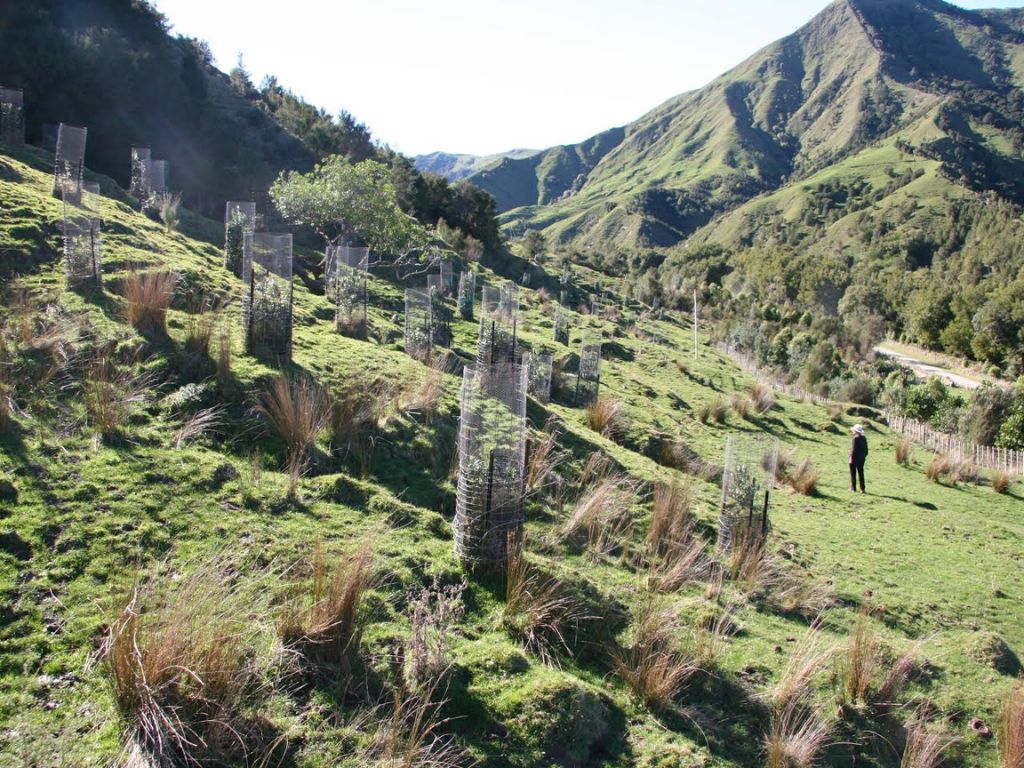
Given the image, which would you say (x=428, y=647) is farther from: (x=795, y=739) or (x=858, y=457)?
(x=858, y=457)

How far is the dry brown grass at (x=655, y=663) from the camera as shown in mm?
4414

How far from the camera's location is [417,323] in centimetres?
1262

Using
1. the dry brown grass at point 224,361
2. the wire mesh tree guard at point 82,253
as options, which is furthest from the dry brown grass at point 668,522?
the wire mesh tree guard at point 82,253

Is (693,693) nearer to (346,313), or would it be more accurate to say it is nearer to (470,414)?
(470,414)

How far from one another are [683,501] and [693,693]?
3.01 meters

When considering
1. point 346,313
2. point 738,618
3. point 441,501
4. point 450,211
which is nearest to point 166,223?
point 346,313

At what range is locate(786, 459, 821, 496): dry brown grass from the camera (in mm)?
11461

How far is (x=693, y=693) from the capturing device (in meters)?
4.62

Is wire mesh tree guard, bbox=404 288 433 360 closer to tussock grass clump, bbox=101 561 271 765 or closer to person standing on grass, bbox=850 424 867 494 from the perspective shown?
person standing on grass, bbox=850 424 867 494

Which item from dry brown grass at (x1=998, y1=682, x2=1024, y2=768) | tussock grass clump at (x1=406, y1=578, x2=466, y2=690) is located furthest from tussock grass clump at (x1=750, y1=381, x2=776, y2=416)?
tussock grass clump at (x1=406, y1=578, x2=466, y2=690)

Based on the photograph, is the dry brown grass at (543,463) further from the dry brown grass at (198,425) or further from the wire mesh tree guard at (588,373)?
the wire mesh tree guard at (588,373)

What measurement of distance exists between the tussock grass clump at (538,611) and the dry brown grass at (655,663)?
0.40 meters

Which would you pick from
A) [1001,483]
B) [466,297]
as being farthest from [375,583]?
[466,297]

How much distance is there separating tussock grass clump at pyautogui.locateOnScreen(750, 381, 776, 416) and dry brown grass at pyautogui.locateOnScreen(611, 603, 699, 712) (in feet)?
45.9
